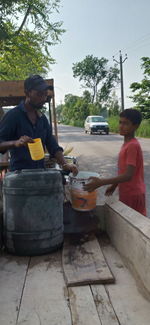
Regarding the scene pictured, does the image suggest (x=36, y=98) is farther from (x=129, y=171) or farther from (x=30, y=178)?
(x=129, y=171)

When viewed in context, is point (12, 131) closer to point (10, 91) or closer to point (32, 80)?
point (32, 80)

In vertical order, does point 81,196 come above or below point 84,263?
above

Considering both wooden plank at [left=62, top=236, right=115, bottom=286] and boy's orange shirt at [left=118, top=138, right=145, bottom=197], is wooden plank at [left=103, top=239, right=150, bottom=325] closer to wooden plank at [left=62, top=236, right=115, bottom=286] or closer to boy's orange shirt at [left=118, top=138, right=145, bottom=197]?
wooden plank at [left=62, top=236, right=115, bottom=286]

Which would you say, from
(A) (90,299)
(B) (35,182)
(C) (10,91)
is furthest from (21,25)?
(A) (90,299)

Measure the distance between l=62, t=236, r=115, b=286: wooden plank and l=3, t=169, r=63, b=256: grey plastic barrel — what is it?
17cm

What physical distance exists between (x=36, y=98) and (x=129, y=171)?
3.24ft

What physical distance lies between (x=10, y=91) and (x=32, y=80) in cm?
415

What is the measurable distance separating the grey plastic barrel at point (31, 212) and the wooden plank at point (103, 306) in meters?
0.56

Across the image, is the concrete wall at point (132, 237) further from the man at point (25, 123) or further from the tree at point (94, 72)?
the tree at point (94, 72)

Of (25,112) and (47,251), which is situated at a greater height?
(25,112)

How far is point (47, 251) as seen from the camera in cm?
223

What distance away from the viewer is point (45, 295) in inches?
66.9

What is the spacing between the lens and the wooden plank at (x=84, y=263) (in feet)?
5.94

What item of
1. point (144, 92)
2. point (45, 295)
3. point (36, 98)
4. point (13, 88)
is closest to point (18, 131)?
point (36, 98)
